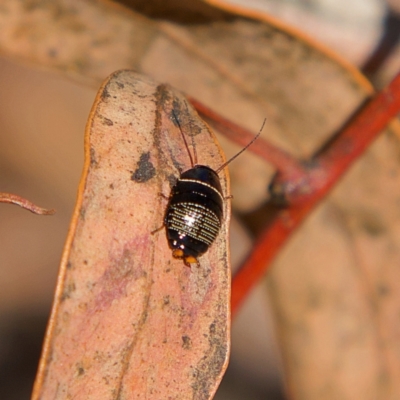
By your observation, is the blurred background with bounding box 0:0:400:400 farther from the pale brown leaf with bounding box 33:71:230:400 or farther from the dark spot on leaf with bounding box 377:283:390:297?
the pale brown leaf with bounding box 33:71:230:400

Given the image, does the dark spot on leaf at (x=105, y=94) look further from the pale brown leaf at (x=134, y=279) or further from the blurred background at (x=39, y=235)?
the blurred background at (x=39, y=235)

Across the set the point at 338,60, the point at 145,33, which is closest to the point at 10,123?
the point at 145,33

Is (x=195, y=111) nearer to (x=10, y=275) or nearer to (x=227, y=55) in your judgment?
(x=227, y=55)

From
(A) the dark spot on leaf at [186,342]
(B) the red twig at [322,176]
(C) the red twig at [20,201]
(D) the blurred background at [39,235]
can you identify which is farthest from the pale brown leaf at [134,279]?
(D) the blurred background at [39,235]

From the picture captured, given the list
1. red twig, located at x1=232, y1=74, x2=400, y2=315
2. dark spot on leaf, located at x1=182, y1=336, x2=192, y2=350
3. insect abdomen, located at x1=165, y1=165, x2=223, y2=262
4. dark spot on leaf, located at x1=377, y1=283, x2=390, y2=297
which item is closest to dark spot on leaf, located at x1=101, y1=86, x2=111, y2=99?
insect abdomen, located at x1=165, y1=165, x2=223, y2=262

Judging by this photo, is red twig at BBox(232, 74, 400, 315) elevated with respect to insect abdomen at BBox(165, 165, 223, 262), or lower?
elevated

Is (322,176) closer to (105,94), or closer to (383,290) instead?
(383,290)

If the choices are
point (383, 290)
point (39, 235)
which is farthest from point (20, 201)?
point (39, 235)
